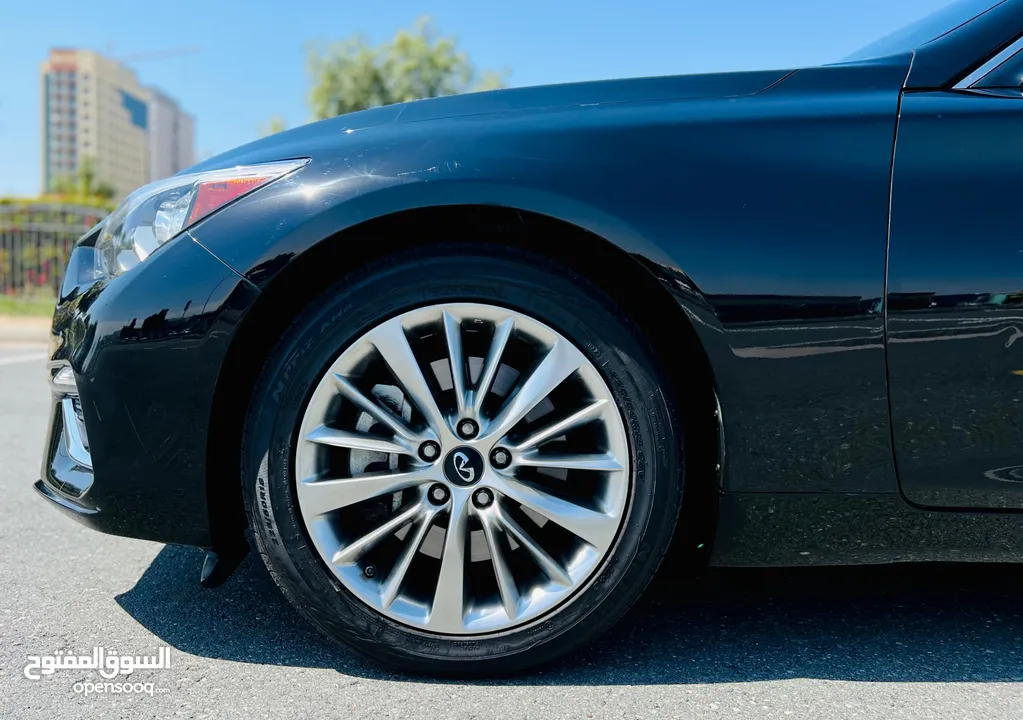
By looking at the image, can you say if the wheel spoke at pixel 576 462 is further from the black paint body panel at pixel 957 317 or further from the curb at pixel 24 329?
the curb at pixel 24 329

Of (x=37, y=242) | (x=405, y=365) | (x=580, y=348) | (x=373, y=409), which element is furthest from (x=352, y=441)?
(x=37, y=242)

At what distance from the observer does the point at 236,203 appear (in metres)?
1.68

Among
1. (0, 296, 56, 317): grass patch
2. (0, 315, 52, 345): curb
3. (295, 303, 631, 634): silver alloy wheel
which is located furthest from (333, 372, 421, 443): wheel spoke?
(0, 296, 56, 317): grass patch

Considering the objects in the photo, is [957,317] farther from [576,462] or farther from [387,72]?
[387,72]

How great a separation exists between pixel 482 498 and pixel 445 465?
0.10 meters

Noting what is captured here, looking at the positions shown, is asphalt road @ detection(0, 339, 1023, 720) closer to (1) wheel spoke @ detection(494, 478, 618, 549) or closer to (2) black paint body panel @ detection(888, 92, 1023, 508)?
(1) wheel spoke @ detection(494, 478, 618, 549)

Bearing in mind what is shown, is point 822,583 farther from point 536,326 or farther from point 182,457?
point 182,457

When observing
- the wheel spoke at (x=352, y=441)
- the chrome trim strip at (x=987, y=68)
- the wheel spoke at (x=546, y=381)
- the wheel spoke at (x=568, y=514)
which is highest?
the chrome trim strip at (x=987, y=68)

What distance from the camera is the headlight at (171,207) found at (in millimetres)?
1711

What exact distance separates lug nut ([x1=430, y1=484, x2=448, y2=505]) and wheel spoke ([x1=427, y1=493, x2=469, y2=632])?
0.8 inches

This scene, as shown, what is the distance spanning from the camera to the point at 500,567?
1.69m

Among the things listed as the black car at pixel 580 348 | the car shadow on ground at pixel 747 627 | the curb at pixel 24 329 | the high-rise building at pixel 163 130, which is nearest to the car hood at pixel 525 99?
the black car at pixel 580 348

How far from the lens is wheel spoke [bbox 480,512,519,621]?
5.51 ft

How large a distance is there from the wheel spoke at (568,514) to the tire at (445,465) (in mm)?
28
